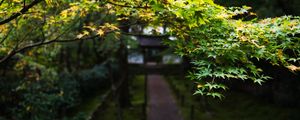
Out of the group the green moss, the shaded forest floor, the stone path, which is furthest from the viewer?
the stone path

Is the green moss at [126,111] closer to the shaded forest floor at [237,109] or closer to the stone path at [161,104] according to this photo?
the stone path at [161,104]

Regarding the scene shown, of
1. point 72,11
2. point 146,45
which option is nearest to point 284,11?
point 72,11

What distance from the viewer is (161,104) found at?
69.3ft

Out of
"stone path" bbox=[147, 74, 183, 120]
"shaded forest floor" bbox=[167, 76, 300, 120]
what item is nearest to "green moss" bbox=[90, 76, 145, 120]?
"stone path" bbox=[147, 74, 183, 120]

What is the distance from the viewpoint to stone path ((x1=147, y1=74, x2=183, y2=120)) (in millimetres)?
18062

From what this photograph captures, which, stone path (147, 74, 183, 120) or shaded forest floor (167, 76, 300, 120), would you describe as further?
stone path (147, 74, 183, 120)

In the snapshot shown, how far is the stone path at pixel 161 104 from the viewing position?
18062 mm

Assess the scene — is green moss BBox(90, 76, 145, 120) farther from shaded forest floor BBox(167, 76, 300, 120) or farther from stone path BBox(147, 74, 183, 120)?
shaded forest floor BBox(167, 76, 300, 120)

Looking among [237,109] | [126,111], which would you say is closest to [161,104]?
[126,111]

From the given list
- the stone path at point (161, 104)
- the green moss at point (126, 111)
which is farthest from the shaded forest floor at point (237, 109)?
the green moss at point (126, 111)

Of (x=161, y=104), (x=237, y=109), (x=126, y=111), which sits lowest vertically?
(x=161, y=104)

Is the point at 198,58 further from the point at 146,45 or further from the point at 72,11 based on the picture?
the point at 146,45

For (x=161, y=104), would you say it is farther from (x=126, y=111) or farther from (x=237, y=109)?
(x=237, y=109)

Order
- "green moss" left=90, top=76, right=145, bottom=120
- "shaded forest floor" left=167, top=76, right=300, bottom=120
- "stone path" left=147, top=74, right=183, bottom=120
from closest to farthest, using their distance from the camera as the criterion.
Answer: "shaded forest floor" left=167, top=76, right=300, bottom=120, "green moss" left=90, top=76, right=145, bottom=120, "stone path" left=147, top=74, right=183, bottom=120
